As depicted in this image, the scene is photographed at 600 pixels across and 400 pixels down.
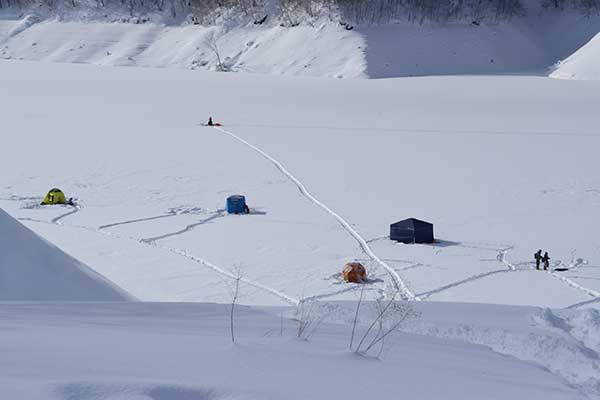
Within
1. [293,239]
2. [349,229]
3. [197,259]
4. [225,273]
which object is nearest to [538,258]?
[349,229]

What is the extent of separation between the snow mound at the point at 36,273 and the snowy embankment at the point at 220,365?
1688 millimetres

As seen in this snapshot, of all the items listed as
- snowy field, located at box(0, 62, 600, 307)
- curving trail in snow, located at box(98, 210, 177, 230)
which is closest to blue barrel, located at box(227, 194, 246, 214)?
snowy field, located at box(0, 62, 600, 307)

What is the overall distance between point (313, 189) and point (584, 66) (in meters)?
24.4

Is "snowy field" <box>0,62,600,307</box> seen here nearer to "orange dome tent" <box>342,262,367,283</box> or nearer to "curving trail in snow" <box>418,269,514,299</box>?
"curving trail in snow" <box>418,269,514,299</box>

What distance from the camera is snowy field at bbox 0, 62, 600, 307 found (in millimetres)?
9383

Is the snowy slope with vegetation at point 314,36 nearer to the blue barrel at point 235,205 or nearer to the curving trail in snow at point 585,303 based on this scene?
the blue barrel at point 235,205

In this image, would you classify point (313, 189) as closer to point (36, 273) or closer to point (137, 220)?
point (137, 220)

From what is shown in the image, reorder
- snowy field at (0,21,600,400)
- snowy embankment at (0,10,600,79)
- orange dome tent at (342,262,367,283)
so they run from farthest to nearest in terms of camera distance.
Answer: snowy embankment at (0,10,600,79)
orange dome tent at (342,262,367,283)
snowy field at (0,21,600,400)

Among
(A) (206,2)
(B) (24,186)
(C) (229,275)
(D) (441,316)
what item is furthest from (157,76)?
(D) (441,316)

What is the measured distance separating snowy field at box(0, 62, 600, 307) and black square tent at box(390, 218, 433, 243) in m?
0.16

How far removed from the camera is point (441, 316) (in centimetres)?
600

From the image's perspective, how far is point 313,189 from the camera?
45.9 feet

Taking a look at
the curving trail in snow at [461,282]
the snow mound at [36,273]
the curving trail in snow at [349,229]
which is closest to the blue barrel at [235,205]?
the curving trail in snow at [349,229]

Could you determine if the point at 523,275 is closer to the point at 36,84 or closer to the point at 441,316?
the point at 441,316
